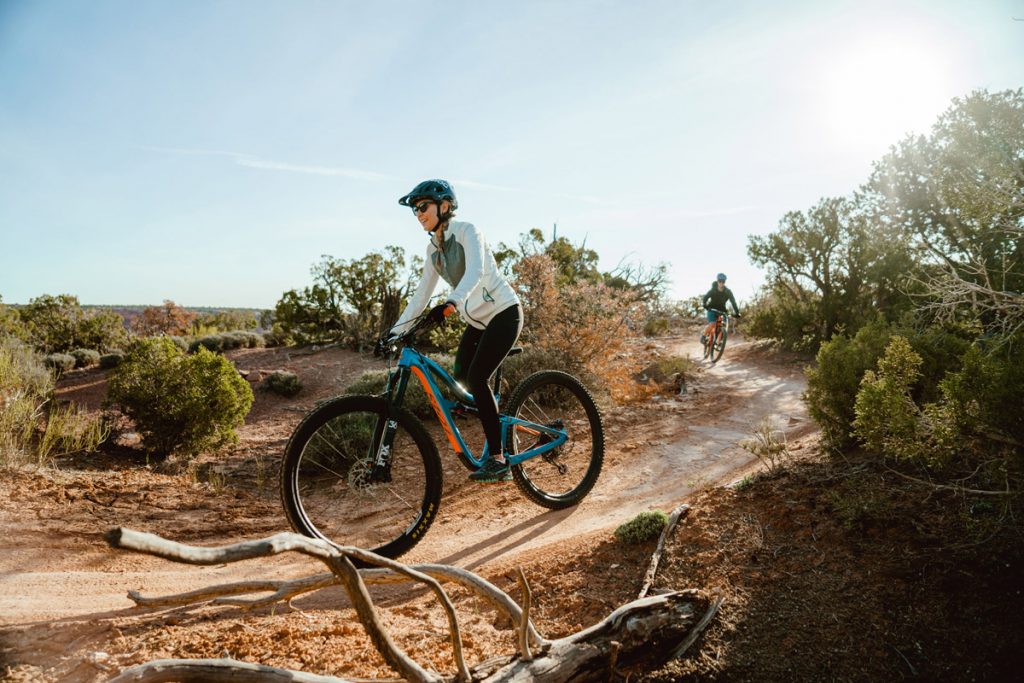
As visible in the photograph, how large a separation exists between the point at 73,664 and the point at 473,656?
1.97 metres

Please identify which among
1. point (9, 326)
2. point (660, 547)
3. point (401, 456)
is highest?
point (9, 326)

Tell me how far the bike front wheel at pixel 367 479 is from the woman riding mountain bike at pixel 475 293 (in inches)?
23.9

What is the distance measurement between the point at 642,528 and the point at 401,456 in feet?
6.33

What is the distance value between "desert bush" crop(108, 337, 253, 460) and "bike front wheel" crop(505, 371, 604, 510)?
4529 millimetres

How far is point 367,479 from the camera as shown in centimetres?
401

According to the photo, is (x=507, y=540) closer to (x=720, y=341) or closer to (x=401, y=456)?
(x=401, y=456)

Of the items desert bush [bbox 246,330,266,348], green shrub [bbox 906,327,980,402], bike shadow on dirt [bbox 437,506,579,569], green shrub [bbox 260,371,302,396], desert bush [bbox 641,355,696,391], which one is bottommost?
bike shadow on dirt [bbox 437,506,579,569]

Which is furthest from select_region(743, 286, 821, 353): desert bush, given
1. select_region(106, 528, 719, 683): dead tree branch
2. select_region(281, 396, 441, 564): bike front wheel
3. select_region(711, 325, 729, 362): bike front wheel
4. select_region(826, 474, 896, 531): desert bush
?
select_region(106, 528, 719, 683): dead tree branch

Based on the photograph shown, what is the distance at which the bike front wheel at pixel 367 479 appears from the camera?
12.3 ft

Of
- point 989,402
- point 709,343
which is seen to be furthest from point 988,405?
point 709,343

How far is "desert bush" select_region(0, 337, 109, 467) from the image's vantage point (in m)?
5.84

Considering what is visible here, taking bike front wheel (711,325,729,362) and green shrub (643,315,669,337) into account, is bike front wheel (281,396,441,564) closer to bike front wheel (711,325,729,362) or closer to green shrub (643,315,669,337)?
bike front wheel (711,325,729,362)

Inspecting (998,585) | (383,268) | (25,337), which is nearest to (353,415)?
(998,585)

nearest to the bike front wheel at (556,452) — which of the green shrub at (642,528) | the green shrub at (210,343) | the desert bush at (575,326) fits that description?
the green shrub at (642,528)
